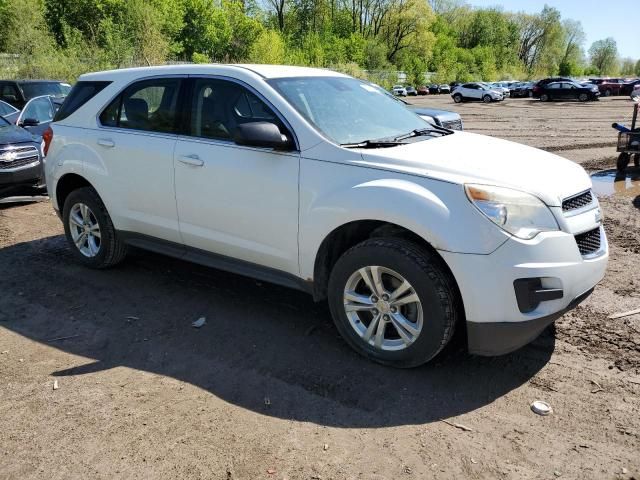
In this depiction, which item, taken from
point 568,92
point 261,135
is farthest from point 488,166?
point 568,92

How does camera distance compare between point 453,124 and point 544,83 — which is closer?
point 453,124

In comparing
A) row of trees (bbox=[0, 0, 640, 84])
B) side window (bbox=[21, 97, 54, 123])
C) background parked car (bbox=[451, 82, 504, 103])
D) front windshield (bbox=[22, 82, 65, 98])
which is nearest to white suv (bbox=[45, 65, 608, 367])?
side window (bbox=[21, 97, 54, 123])

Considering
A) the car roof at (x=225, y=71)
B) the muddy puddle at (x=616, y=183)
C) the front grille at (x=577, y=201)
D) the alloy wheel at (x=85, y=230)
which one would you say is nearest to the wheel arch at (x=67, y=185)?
the alloy wheel at (x=85, y=230)

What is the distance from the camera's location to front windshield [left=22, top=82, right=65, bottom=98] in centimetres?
1311

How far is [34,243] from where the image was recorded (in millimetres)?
6402

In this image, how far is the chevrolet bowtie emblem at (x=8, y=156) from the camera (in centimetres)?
793

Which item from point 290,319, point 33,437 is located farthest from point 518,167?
point 33,437

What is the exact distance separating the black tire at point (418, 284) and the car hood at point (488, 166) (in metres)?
0.47

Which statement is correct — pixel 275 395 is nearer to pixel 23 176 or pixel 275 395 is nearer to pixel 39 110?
pixel 23 176

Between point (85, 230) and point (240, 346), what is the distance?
7.96 ft

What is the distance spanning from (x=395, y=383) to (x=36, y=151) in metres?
7.32

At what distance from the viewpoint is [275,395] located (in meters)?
3.26

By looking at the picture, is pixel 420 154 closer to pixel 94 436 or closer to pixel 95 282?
pixel 94 436

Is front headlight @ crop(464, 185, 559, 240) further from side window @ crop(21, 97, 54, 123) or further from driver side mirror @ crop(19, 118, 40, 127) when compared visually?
side window @ crop(21, 97, 54, 123)
